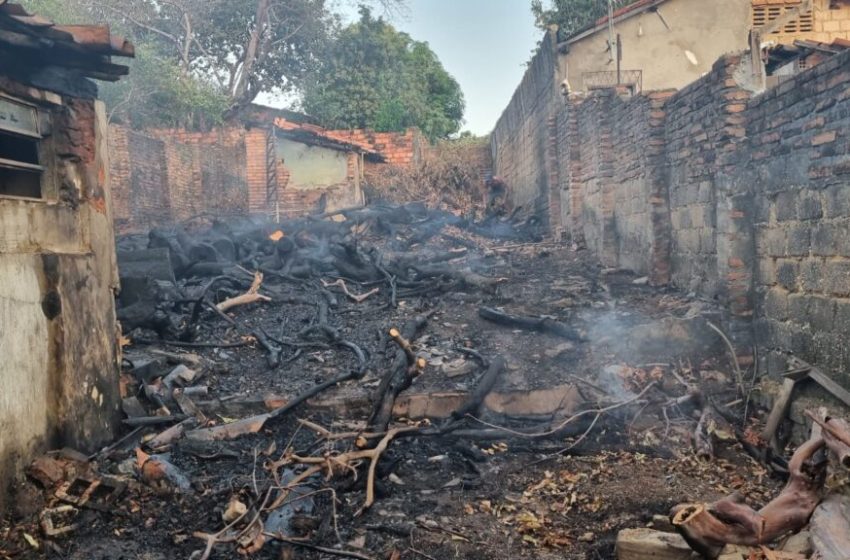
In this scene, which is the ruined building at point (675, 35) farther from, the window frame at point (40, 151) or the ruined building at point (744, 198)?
the window frame at point (40, 151)

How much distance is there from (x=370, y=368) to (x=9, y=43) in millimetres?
4419

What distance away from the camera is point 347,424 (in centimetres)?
598

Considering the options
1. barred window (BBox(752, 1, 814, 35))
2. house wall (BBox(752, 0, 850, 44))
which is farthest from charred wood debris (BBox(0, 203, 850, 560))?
→ barred window (BBox(752, 1, 814, 35))

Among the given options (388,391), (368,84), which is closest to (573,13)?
(368,84)

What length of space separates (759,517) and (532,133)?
1440 centimetres

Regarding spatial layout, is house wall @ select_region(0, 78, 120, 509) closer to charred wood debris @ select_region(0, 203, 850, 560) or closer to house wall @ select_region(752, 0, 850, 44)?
charred wood debris @ select_region(0, 203, 850, 560)

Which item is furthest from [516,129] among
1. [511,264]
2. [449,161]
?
[511,264]

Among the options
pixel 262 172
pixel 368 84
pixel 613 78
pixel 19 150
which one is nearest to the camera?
pixel 19 150

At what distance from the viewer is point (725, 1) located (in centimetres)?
1563

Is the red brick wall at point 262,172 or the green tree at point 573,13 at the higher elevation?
the green tree at point 573,13

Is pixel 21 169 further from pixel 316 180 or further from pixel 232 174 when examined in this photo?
pixel 232 174

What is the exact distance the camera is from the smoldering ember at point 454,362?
→ 4078 mm

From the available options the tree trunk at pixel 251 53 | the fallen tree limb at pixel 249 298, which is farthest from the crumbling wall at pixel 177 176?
the fallen tree limb at pixel 249 298

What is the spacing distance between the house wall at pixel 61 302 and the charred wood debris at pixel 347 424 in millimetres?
291
